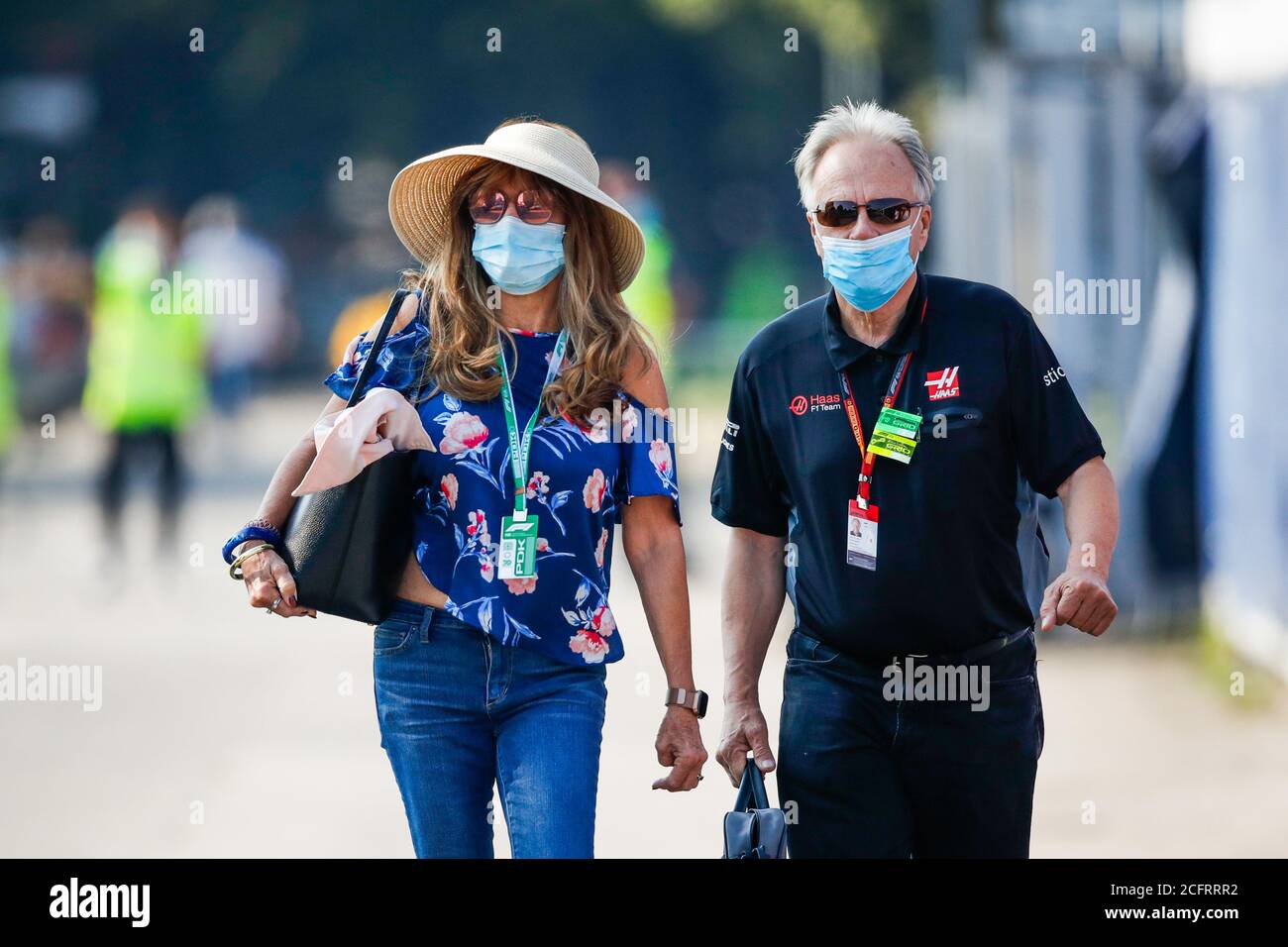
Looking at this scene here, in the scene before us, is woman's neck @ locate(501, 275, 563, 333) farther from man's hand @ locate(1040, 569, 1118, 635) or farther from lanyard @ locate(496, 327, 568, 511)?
man's hand @ locate(1040, 569, 1118, 635)

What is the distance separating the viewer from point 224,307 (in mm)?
19641

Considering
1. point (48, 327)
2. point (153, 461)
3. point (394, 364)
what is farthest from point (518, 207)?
point (48, 327)

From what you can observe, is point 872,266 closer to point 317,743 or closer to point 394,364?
point 394,364

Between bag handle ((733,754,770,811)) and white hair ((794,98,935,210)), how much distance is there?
3.75 ft

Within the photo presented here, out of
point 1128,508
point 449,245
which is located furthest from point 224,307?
point 449,245

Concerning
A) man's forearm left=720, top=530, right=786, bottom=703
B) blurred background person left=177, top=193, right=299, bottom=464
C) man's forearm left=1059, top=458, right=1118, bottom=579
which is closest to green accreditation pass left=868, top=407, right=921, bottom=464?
man's forearm left=1059, top=458, right=1118, bottom=579

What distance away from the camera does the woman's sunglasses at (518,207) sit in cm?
405

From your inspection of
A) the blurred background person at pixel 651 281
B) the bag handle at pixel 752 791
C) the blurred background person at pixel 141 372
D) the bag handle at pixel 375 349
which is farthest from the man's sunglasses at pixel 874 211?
the blurred background person at pixel 141 372

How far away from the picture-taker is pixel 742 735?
159 inches

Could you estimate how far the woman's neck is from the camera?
4.08 meters

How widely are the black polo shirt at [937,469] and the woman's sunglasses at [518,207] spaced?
1.93ft

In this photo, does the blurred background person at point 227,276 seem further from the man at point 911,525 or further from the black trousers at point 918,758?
the black trousers at point 918,758
